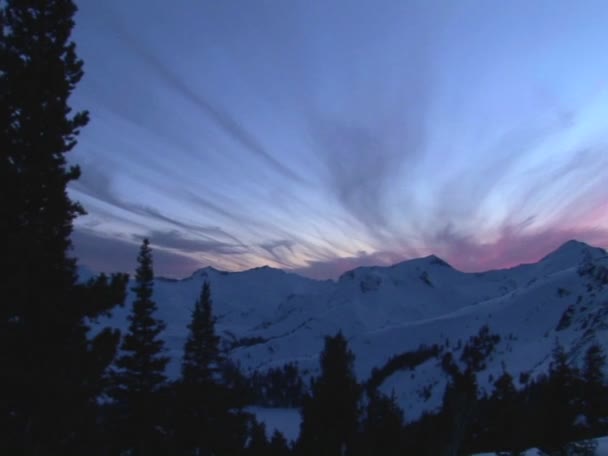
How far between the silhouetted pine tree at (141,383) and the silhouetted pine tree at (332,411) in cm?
741

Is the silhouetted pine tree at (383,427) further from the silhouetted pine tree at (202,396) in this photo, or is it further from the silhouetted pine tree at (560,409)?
the silhouetted pine tree at (560,409)

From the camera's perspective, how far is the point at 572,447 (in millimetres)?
16828

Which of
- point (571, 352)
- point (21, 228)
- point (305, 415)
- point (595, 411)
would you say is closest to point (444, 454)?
point (21, 228)

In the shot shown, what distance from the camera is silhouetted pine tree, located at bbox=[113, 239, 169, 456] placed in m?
21.3

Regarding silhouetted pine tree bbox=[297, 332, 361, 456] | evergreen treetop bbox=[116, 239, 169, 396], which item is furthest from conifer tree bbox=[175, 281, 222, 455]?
silhouetted pine tree bbox=[297, 332, 361, 456]

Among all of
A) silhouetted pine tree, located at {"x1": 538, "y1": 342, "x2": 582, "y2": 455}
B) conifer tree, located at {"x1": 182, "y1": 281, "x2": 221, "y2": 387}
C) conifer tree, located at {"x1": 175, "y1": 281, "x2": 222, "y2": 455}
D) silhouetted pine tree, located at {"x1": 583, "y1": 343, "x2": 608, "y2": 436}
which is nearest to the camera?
silhouetted pine tree, located at {"x1": 538, "y1": 342, "x2": 582, "y2": 455}

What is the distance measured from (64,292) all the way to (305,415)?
16.7m

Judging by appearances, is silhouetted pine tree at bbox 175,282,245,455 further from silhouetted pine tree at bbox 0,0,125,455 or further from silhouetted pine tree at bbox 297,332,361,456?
silhouetted pine tree at bbox 0,0,125,455

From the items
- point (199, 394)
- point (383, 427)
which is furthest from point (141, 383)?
point (383, 427)

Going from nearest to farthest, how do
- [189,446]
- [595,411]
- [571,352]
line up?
[189,446]
[595,411]
[571,352]

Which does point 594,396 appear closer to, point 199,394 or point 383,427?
point 383,427

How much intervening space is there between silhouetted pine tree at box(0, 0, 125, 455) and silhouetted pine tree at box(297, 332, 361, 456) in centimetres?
1417

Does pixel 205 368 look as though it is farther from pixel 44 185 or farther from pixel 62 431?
pixel 44 185

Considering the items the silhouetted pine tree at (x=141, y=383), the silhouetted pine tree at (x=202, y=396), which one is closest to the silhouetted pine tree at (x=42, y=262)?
the silhouetted pine tree at (x=141, y=383)
